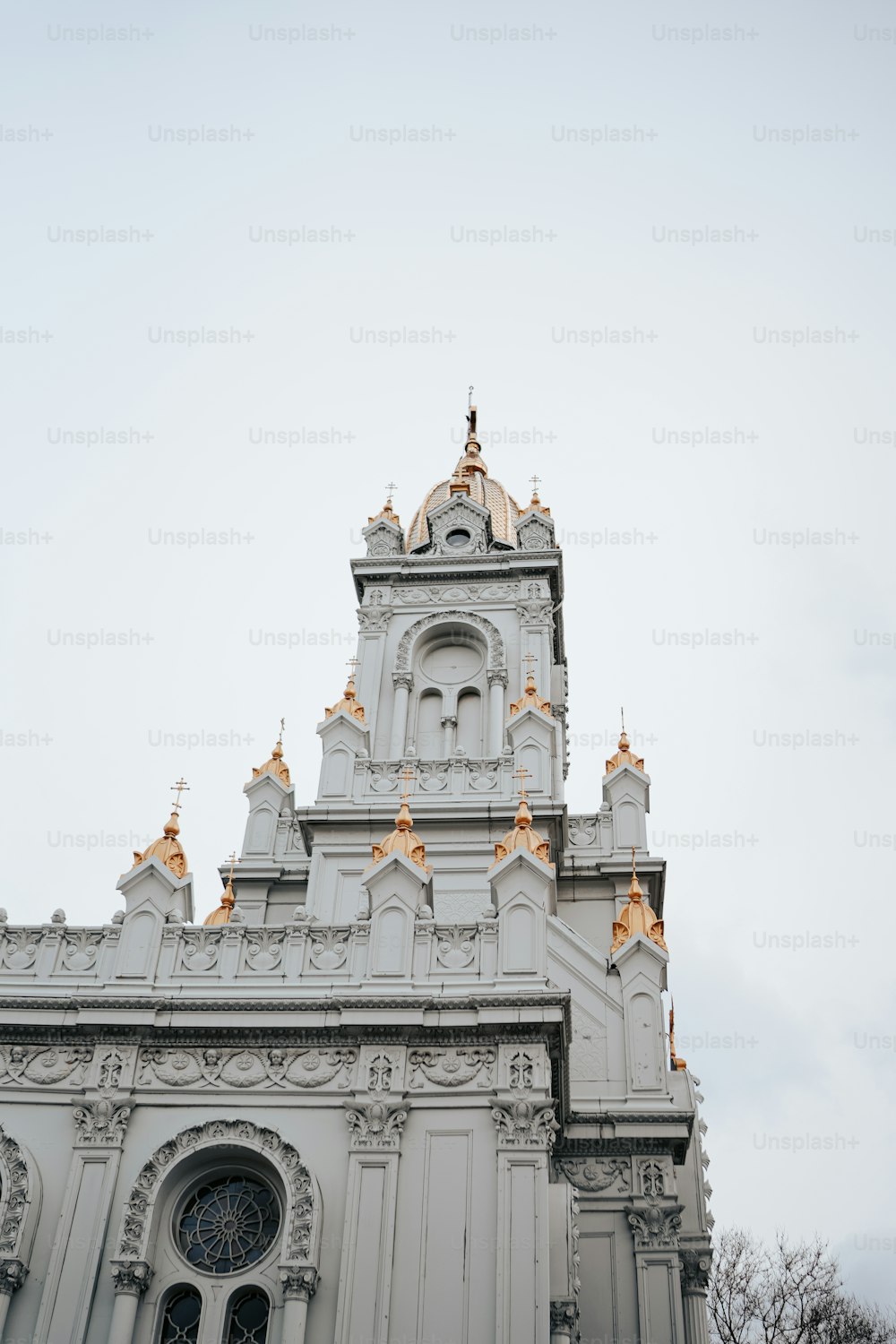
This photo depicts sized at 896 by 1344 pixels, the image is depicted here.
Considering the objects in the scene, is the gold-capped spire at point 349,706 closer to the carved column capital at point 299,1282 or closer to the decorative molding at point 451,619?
the decorative molding at point 451,619

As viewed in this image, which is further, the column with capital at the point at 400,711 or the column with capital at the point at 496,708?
the column with capital at the point at 400,711

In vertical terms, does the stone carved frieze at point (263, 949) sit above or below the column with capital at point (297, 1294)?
above

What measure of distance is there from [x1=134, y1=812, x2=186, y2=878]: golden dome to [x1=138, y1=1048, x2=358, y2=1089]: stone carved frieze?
3.39 meters

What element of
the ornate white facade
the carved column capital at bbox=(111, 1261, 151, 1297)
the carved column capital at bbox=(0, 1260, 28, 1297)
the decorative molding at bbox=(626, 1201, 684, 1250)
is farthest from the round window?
the decorative molding at bbox=(626, 1201, 684, 1250)

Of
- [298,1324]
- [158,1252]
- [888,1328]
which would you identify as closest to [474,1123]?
[298,1324]

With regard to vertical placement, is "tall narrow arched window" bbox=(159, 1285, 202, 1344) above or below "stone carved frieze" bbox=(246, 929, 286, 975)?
below

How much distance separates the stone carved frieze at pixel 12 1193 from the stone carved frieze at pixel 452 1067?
A: 6.03m

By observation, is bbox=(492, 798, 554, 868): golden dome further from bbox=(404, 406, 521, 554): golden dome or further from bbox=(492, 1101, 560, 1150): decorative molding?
bbox=(404, 406, 521, 554): golden dome

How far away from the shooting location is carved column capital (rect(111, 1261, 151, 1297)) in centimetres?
1859

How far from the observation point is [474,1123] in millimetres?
19656

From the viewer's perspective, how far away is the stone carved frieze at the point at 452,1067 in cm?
2005

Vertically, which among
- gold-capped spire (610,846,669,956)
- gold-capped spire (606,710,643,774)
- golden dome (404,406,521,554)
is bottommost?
gold-capped spire (610,846,669,956)

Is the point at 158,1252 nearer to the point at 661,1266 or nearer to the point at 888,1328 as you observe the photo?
the point at 661,1266

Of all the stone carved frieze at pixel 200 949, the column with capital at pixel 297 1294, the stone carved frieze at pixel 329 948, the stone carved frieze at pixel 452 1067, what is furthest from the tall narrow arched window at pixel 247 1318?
the stone carved frieze at pixel 200 949
